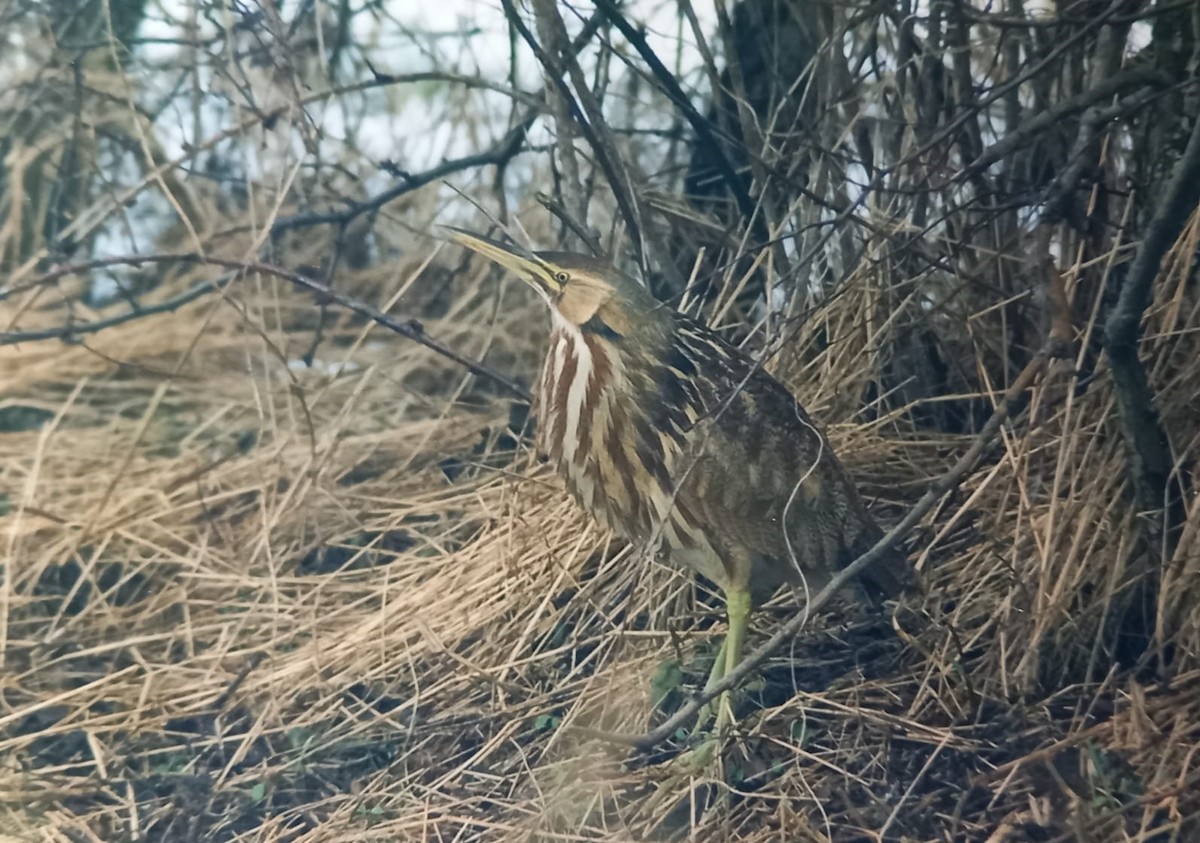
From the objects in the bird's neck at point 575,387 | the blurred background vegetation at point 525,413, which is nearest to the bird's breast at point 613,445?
the bird's neck at point 575,387

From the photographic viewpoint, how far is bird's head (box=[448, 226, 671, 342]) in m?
1.24

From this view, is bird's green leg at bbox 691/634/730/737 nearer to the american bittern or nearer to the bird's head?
the american bittern

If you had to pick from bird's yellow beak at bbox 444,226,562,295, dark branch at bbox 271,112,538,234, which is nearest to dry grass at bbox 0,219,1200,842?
dark branch at bbox 271,112,538,234

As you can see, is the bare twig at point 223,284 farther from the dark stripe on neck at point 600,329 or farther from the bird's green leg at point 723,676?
the bird's green leg at point 723,676

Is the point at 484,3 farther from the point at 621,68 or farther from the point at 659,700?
the point at 659,700

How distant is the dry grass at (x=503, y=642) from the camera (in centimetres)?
104

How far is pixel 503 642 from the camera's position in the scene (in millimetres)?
1368

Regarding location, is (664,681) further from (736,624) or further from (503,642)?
(503,642)

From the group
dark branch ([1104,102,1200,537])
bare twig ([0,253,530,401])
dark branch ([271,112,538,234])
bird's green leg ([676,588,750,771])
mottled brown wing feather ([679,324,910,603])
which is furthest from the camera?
dark branch ([271,112,538,234])

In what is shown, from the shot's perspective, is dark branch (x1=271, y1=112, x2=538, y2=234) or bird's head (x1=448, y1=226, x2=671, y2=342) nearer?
bird's head (x1=448, y1=226, x2=671, y2=342)

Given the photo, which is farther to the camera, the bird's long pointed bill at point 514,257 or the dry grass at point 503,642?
the bird's long pointed bill at point 514,257

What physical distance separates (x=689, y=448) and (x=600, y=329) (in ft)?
0.52

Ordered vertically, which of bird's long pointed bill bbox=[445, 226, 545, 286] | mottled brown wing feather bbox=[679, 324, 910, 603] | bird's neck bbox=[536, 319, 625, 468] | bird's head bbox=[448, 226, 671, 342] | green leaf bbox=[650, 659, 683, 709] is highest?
bird's long pointed bill bbox=[445, 226, 545, 286]

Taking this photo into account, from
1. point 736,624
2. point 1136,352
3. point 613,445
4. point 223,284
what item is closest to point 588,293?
point 613,445
